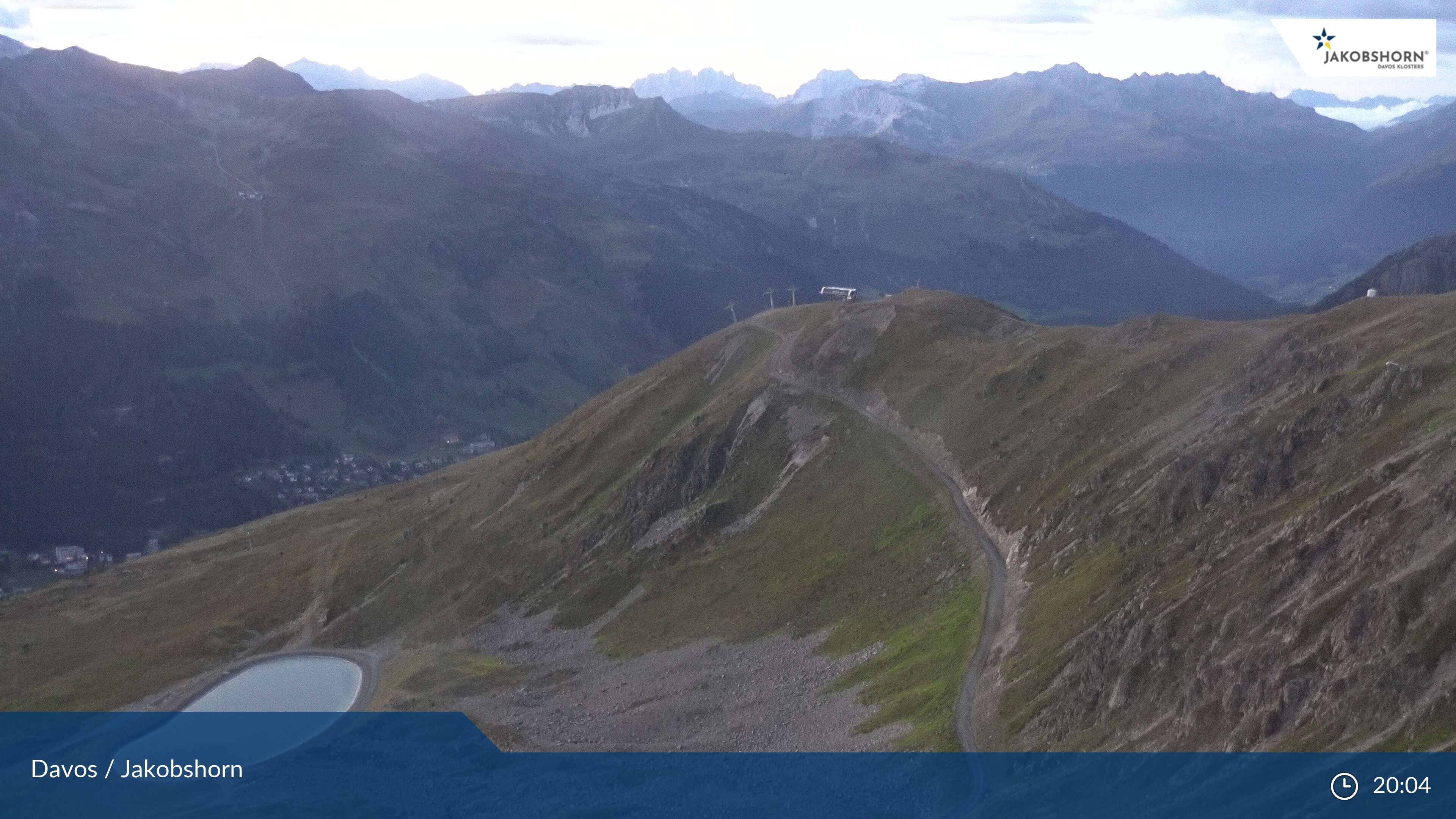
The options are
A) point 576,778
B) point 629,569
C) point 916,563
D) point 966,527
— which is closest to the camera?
point 576,778

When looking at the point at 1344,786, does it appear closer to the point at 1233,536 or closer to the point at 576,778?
the point at 1233,536

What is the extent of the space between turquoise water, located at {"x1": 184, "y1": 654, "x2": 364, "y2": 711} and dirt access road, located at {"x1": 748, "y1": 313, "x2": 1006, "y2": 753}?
57913 millimetres

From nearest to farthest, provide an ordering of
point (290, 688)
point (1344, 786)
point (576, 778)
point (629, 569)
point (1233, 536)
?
point (1344, 786), point (1233, 536), point (576, 778), point (290, 688), point (629, 569)

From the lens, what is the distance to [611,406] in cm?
15962

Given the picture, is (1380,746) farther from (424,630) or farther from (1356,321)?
(424,630)

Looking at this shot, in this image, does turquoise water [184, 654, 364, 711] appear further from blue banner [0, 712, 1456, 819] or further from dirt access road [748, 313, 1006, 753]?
dirt access road [748, 313, 1006, 753]

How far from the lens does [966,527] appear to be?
96.9 meters

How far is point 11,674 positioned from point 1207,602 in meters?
141

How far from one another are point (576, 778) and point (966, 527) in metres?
38.0

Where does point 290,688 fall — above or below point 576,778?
below

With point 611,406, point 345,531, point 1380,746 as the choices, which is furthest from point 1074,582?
point 345,531

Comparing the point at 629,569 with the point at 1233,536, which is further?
the point at 629,569

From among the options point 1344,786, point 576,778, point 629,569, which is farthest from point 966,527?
point 1344,786

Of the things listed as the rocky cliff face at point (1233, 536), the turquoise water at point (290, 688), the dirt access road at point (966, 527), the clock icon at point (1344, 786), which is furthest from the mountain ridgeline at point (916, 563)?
the turquoise water at point (290, 688)
